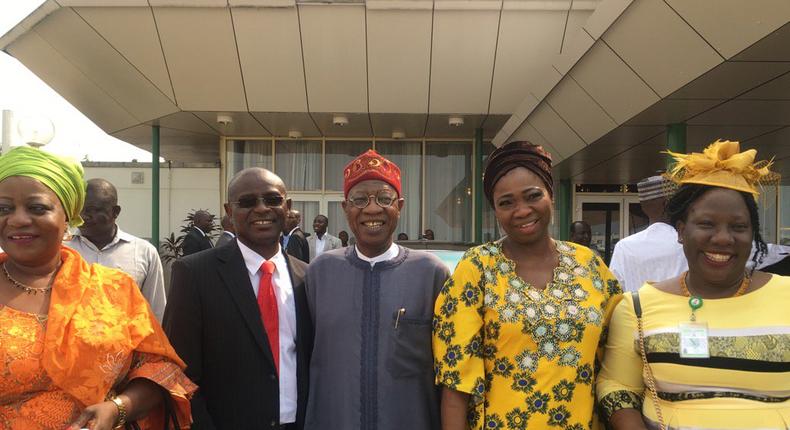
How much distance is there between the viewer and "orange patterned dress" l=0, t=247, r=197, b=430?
185cm

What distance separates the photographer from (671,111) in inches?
283

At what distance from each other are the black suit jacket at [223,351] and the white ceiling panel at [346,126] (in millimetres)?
10469

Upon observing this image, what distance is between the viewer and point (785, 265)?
10.9 feet

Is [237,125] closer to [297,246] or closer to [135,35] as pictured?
[135,35]

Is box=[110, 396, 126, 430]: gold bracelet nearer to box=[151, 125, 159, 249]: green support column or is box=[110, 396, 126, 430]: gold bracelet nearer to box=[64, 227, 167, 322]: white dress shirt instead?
box=[64, 227, 167, 322]: white dress shirt

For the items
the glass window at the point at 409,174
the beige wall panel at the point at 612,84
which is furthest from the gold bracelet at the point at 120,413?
the glass window at the point at 409,174

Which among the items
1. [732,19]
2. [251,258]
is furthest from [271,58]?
[251,258]

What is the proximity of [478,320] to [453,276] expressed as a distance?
0.66ft

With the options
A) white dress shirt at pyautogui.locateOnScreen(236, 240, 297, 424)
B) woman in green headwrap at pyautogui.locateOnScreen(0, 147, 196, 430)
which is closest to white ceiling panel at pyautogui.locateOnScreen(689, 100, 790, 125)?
white dress shirt at pyautogui.locateOnScreen(236, 240, 297, 424)

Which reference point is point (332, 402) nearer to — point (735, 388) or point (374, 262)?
point (374, 262)

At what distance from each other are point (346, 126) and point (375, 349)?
38.5ft

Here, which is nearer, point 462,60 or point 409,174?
point 462,60

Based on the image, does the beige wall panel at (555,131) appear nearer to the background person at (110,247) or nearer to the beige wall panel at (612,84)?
the beige wall panel at (612,84)

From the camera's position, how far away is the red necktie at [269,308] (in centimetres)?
242
